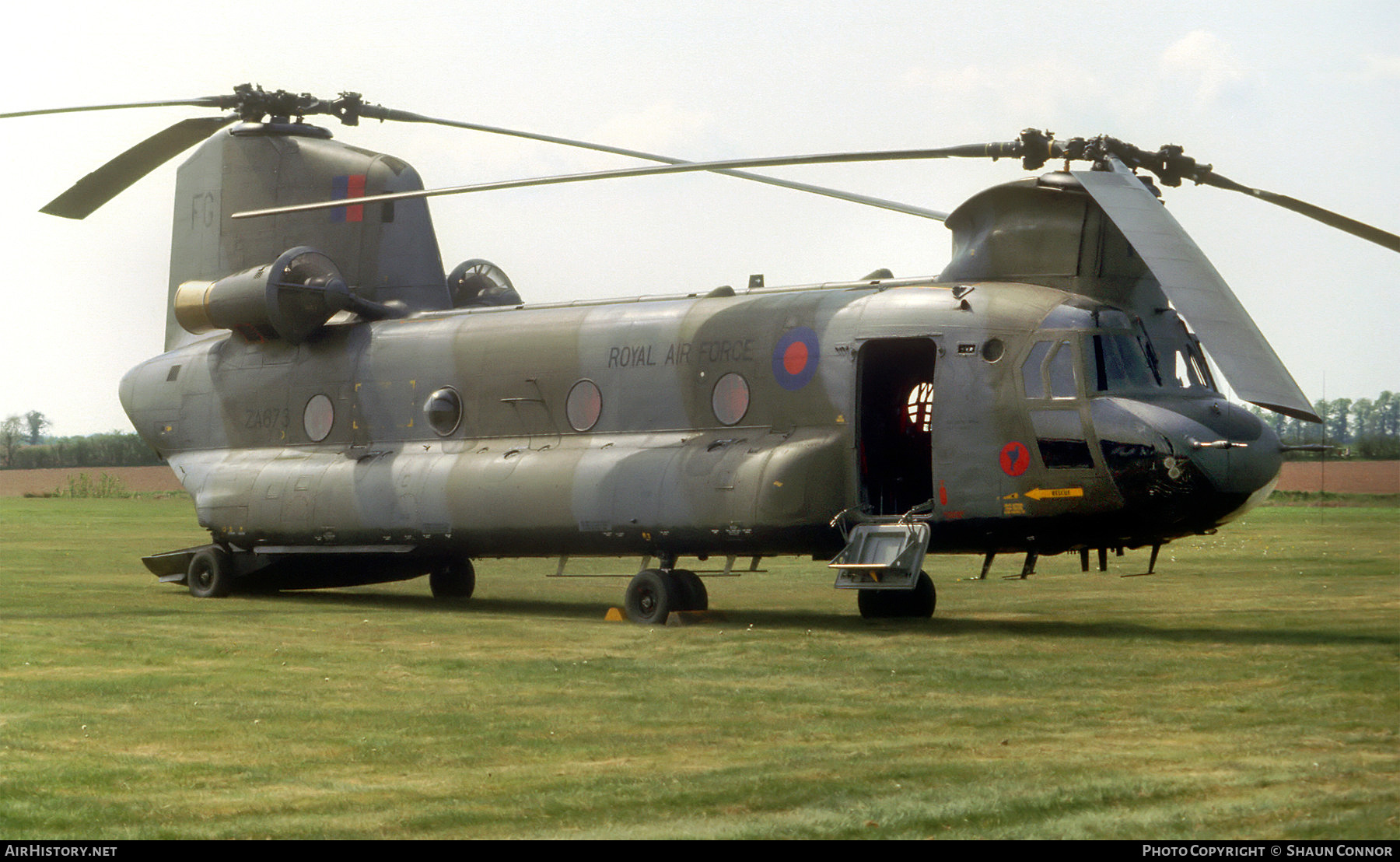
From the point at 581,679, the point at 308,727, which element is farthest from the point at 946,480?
the point at 308,727

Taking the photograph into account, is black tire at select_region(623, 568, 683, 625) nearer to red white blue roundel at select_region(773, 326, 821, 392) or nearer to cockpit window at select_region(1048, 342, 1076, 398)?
red white blue roundel at select_region(773, 326, 821, 392)

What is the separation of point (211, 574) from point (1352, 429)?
117 feet

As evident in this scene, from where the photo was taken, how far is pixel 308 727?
33.8ft

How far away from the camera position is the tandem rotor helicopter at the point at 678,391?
51.3 feet

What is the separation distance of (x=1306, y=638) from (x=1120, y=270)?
14.5 ft

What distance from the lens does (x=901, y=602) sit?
17.9 m

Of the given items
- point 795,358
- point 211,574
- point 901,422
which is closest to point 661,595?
point 795,358

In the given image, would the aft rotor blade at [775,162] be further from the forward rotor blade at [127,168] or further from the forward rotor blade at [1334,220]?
the forward rotor blade at [127,168]

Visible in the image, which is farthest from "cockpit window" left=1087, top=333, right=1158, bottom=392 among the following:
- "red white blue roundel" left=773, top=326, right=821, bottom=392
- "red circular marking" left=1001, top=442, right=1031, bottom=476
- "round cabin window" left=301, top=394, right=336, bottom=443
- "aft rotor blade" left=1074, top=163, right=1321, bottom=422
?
"round cabin window" left=301, top=394, right=336, bottom=443

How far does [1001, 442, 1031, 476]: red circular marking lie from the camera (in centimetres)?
1591

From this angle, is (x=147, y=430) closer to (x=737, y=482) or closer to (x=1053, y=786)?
(x=737, y=482)

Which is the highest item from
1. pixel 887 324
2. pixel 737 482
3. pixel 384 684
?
pixel 887 324

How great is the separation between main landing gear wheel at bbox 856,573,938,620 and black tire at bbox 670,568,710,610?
1904mm

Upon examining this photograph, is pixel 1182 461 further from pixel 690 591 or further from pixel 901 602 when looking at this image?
pixel 690 591
